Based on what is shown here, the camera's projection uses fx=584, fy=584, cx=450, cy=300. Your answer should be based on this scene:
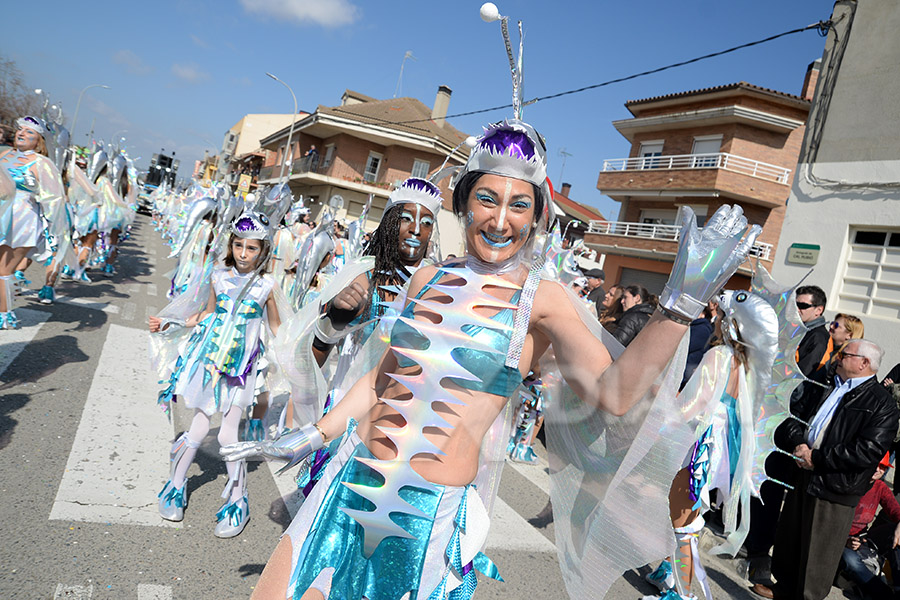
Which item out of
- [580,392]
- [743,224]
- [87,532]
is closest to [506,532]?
[87,532]

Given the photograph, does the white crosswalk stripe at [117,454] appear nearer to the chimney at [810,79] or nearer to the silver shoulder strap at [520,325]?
the silver shoulder strap at [520,325]

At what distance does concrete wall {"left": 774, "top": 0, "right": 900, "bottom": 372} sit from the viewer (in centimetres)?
1016

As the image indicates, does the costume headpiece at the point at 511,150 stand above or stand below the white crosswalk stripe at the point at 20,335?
above

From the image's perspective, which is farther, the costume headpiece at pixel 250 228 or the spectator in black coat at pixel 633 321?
the spectator in black coat at pixel 633 321

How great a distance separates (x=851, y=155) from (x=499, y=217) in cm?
1180

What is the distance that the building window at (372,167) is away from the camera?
3158 centimetres

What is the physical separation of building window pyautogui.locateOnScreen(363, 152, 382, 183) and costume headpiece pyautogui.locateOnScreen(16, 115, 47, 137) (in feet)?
83.6

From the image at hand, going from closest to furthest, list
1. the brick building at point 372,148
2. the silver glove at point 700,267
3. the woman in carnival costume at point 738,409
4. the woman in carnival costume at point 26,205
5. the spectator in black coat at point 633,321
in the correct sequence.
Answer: the silver glove at point 700,267 < the woman in carnival costume at point 738,409 < the spectator in black coat at point 633,321 < the woman in carnival costume at point 26,205 < the brick building at point 372,148

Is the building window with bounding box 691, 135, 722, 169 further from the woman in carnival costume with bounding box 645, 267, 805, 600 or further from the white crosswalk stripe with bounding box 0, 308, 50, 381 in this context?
the white crosswalk stripe with bounding box 0, 308, 50, 381

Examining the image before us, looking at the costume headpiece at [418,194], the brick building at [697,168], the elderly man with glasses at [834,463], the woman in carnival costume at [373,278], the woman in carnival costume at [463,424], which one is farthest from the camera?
the brick building at [697,168]

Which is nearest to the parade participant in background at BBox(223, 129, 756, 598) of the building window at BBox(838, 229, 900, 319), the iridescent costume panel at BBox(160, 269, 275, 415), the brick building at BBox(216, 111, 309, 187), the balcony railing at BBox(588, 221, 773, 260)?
the iridescent costume panel at BBox(160, 269, 275, 415)

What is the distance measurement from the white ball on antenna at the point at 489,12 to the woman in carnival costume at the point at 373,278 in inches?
39.6

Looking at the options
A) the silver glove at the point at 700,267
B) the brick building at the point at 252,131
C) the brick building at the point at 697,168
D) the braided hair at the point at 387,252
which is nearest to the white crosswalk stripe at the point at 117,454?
the braided hair at the point at 387,252

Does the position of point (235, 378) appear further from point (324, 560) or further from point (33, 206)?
point (33, 206)
